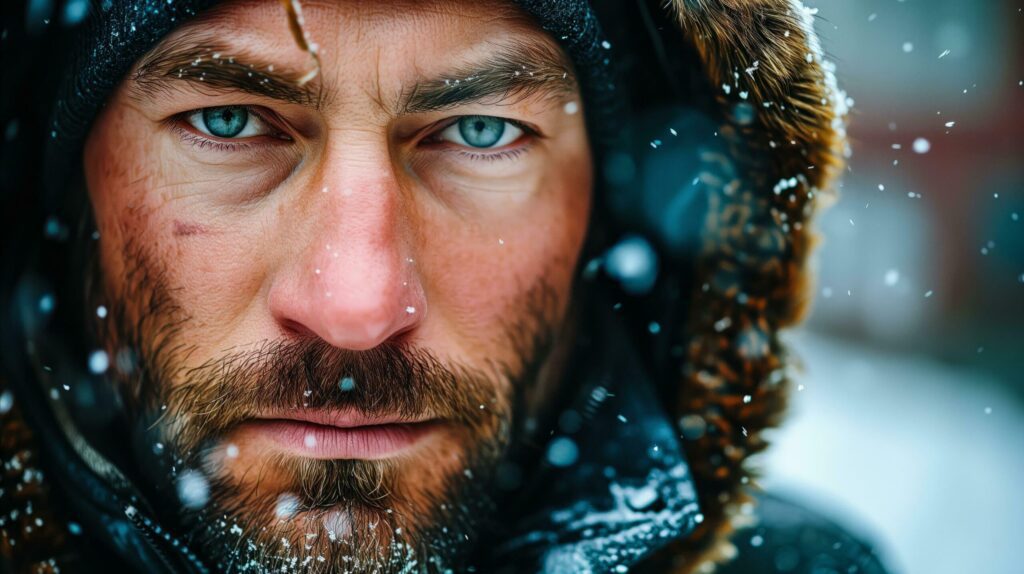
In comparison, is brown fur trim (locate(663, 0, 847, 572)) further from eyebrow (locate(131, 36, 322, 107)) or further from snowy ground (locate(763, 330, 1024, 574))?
snowy ground (locate(763, 330, 1024, 574))

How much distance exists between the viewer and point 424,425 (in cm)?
152

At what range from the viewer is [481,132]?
1.59 meters

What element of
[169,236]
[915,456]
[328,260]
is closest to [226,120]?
[169,236]

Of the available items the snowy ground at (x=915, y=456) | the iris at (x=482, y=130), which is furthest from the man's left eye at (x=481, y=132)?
the snowy ground at (x=915, y=456)

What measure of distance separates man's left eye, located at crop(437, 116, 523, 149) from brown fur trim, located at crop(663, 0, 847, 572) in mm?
402

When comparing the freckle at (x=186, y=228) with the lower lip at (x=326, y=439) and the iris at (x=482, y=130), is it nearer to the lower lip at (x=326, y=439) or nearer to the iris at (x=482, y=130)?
the lower lip at (x=326, y=439)

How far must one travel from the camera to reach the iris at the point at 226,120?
1460 mm

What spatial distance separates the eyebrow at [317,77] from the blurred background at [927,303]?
399cm

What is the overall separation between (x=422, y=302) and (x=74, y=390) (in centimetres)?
83

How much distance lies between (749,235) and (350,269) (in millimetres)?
923

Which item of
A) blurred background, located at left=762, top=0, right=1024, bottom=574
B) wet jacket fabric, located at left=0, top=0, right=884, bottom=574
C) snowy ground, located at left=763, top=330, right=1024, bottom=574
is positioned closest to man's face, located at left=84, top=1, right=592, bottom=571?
wet jacket fabric, located at left=0, top=0, right=884, bottom=574

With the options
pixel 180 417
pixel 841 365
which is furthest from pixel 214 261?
pixel 841 365

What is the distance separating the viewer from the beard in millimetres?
1425

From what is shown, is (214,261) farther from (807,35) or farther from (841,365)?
(841,365)
